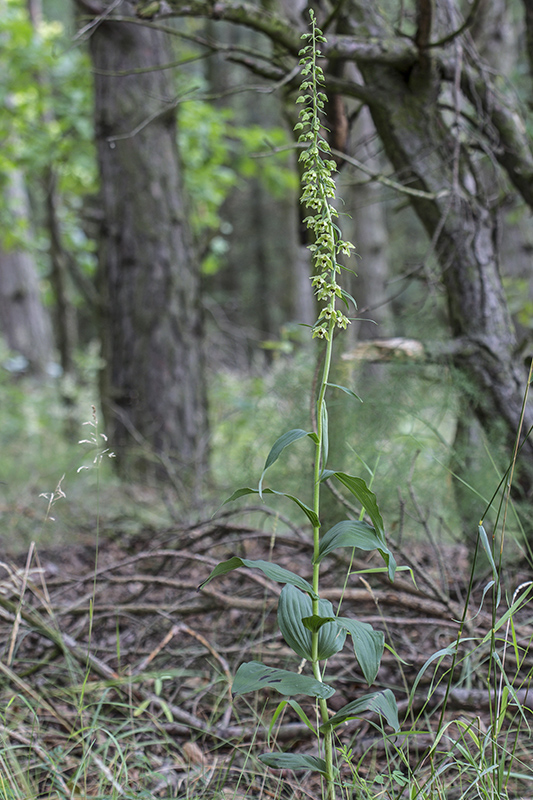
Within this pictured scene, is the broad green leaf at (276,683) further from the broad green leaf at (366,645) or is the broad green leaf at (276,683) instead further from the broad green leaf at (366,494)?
the broad green leaf at (366,494)

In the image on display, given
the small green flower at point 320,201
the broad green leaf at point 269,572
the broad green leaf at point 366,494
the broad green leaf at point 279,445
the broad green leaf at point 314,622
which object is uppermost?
the small green flower at point 320,201

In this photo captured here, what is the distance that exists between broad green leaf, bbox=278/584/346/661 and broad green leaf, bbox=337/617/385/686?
4cm

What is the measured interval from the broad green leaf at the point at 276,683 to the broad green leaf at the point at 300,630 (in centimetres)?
4

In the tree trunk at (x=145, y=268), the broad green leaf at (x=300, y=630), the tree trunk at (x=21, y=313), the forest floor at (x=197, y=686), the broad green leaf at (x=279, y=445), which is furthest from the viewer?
the tree trunk at (x=21, y=313)

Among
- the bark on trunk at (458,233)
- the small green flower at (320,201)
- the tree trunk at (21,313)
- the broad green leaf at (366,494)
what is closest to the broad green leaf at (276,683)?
the broad green leaf at (366,494)

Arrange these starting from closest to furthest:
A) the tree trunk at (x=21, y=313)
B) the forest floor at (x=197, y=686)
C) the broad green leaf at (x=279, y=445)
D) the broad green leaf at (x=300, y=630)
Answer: the broad green leaf at (x=279, y=445), the broad green leaf at (x=300, y=630), the forest floor at (x=197, y=686), the tree trunk at (x=21, y=313)

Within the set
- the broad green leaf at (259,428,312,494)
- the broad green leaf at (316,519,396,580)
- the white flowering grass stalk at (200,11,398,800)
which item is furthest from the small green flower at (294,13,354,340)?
the broad green leaf at (316,519,396,580)

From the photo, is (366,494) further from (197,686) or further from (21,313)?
(21,313)

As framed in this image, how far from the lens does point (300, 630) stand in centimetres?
107

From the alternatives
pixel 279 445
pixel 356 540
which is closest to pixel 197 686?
pixel 356 540

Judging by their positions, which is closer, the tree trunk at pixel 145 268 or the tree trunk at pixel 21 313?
the tree trunk at pixel 145 268

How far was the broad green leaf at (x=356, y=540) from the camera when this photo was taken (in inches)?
39.2

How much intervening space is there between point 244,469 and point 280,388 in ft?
1.25

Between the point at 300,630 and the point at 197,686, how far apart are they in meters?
0.82
